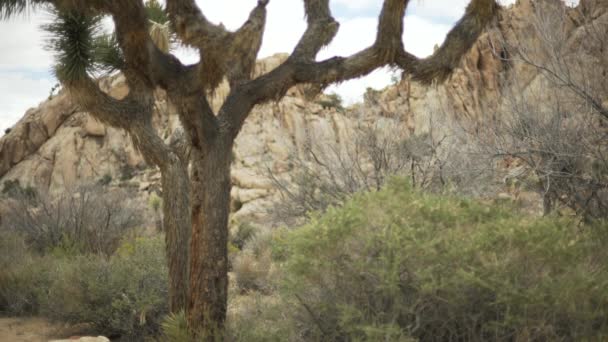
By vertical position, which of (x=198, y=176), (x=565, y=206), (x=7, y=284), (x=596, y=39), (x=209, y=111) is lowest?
(x=7, y=284)

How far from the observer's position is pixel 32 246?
13680 millimetres

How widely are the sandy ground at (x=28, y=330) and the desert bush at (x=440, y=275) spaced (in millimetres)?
5150

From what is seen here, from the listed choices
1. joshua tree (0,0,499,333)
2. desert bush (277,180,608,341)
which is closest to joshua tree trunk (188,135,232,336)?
joshua tree (0,0,499,333)

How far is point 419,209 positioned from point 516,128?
202 inches

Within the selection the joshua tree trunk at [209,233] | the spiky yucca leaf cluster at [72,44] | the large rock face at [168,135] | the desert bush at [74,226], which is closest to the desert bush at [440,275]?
the joshua tree trunk at [209,233]

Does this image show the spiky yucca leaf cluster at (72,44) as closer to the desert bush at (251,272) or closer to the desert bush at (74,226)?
the desert bush at (251,272)

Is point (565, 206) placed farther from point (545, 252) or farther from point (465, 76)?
point (465, 76)

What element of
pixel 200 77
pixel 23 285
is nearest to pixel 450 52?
pixel 200 77

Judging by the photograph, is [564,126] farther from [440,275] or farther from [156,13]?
[156,13]

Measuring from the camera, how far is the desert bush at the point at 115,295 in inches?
312

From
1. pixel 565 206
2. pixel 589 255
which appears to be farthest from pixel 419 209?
pixel 565 206

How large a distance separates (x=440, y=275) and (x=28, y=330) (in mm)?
7014

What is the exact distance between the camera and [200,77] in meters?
6.58

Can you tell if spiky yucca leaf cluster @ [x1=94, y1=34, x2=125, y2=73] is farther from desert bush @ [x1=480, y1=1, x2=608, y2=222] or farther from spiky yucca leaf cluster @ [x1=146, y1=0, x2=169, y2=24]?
desert bush @ [x1=480, y1=1, x2=608, y2=222]
